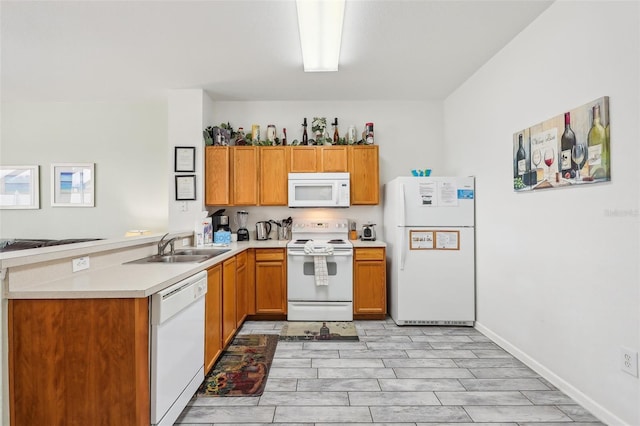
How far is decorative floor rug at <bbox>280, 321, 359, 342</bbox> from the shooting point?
3318 millimetres

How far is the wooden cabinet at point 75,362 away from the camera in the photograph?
1.56 m

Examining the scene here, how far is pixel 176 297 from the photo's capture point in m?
1.86

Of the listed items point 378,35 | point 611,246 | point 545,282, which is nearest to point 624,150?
point 611,246

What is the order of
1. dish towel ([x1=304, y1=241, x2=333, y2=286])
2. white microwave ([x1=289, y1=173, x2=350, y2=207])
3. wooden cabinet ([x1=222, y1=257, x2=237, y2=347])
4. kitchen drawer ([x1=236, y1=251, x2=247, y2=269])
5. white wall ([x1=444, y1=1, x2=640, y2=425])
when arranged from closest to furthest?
white wall ([x1=444, y1=1, x2=640, y2=425]) → wooden cabinet ([x1=222, y1=257, x2=237, y2=347]) → kitchen drawer ([x1=236, y1=251, x2=247, y2=269]) → dish towel ([x1=304, y1=241, x2=333, y2=286]) → white microwave ([x1=289, y1=173, x2=350, y2=207])

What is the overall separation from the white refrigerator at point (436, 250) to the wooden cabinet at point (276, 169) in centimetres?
143

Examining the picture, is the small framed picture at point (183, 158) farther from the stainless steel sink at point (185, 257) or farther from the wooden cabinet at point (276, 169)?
the stainless steel sink at point (185, 257)

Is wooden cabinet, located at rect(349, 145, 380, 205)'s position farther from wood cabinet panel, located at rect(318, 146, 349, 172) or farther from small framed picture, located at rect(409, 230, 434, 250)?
small framed picture, located at rect(409, 230, 434, 250)

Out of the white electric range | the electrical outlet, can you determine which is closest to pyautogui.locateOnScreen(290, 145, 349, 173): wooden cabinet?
the white electric range

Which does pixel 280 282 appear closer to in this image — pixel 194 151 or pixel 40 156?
pixel 194 151

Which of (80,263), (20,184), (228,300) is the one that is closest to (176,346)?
(80,263)

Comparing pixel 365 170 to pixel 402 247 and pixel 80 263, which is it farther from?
pixel 80 263

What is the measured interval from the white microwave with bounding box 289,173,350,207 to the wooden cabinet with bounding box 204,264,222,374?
1.58 metres

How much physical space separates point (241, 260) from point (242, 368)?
1185mm

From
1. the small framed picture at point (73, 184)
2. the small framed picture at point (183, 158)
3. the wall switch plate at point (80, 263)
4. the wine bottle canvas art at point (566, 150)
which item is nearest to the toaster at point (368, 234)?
the wine bottle canvas art at point (566, 150)
